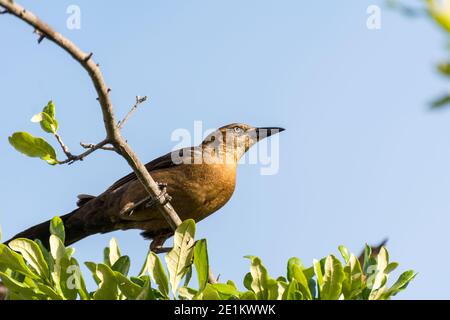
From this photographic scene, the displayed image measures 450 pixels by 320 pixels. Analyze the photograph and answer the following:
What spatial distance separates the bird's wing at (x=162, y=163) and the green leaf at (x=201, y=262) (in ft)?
10.9

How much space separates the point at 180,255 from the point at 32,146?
4.52ft

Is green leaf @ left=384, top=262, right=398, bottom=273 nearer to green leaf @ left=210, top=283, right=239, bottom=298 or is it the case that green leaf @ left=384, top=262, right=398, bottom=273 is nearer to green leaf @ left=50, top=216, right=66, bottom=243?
green leaf @ left=210, top=283, right=239, bottom=298

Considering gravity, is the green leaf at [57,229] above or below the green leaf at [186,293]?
above

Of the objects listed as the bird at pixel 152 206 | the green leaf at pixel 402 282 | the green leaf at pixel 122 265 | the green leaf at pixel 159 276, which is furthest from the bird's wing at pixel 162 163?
the green leaf at pixel 402 282

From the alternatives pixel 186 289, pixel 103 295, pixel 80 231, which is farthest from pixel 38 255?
pixel 80 231

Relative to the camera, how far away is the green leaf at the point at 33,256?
3.06 metres

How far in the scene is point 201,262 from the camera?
2.91m

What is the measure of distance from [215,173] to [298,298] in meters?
3.45

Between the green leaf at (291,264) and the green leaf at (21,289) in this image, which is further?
the green leaf at (291,264)

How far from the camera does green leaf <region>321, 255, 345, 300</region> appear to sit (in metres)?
2.79

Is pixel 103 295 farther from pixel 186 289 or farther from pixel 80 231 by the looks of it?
pixel 80 231

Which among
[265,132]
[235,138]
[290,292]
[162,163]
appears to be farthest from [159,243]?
[290,292]

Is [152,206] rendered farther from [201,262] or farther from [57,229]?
[201,262]

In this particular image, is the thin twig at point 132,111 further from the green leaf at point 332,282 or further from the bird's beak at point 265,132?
the bird's beak at point 265,132
